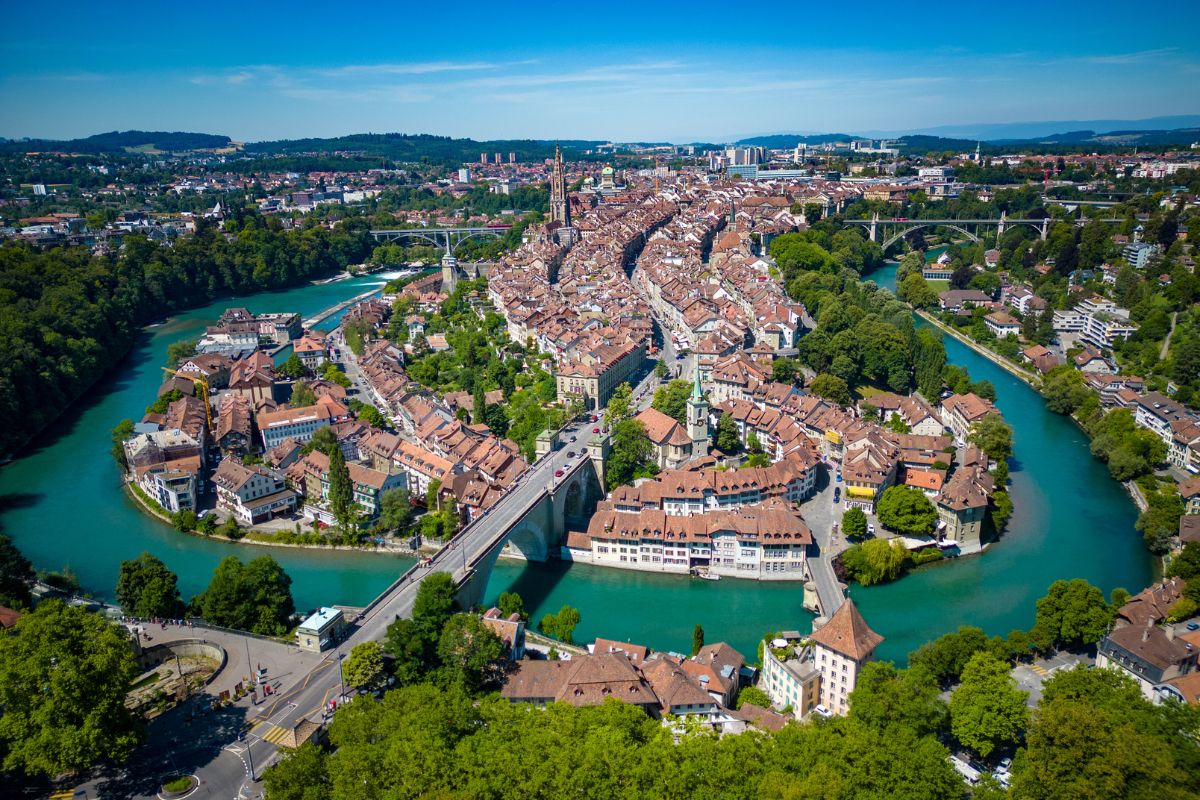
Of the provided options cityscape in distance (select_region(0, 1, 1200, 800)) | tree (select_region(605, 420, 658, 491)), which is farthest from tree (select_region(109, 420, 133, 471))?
tree (select_region(605, 420, 658, 491))

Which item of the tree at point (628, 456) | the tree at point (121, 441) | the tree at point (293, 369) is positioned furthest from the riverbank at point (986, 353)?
the tree at point (121, 441)

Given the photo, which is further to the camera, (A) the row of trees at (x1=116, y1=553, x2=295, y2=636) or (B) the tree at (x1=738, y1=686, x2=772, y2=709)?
(A) the row of trees at (x1=116, y1=553, x2=295, y2=636)

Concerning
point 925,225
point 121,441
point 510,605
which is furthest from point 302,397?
point 925,225

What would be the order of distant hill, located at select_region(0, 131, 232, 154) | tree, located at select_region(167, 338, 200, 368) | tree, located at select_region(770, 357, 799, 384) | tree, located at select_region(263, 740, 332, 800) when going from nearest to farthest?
tree, located at select_region(263, 740, 332, 800), tree, located at select_region(770, 357, 799, 384), tree, located at select_region(167, 338, 200, 368), distant hill, located at select_region(0, 131, 232, 154)

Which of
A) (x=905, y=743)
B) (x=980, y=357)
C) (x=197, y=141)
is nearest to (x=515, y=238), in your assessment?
(x=980, y=357)

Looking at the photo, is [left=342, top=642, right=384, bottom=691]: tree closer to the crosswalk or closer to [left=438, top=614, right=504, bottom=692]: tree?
[left=438, top=614, right=504, bottom=692]: tree

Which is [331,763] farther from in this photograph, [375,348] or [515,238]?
[515,238]
